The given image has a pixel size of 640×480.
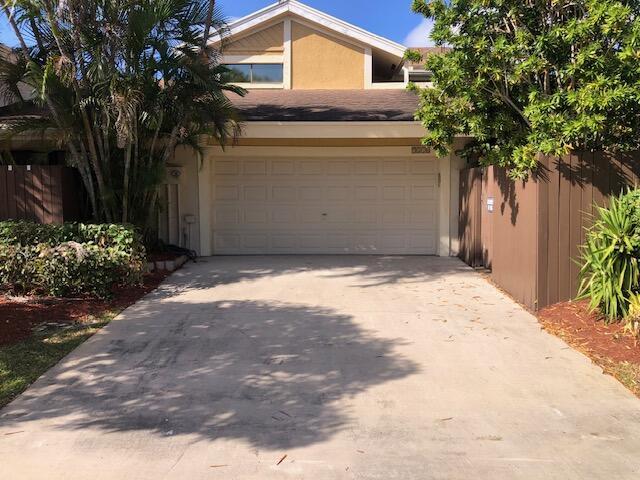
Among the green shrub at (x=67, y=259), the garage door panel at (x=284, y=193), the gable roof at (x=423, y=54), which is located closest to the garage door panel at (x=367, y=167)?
the garage door panel at (x=284, y=193)

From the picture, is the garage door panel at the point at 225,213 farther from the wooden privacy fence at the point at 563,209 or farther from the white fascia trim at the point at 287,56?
the wooden privacy fence at the point at 563,209

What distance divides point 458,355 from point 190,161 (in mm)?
8334

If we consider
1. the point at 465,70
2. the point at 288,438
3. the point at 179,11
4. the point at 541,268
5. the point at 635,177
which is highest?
the point at 179,11

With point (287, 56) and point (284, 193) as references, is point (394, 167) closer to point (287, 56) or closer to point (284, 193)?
point (284, 193)

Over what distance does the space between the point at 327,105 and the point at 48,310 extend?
23.5 feet

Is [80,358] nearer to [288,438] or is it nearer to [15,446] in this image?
[15,446]

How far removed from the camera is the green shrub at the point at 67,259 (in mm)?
8086

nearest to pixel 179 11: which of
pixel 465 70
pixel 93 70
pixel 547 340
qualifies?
pixel 93 70

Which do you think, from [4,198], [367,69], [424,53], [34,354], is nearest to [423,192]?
[424,53]

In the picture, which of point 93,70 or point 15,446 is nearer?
point 15,446

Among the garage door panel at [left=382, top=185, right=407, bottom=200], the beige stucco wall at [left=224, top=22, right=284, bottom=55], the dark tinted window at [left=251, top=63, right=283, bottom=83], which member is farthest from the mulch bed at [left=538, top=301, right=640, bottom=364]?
the beige stucco wall at [left=224, top=22, right=284, bottom=55]

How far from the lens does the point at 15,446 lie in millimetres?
3984

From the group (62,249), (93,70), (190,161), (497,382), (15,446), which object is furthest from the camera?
(190,161)

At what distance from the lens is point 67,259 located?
26.3ft
